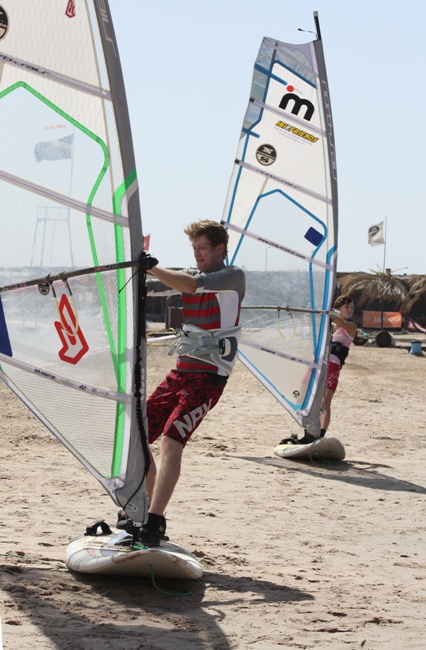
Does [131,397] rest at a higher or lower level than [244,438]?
higher

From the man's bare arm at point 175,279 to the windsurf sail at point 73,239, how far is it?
4.7 inches

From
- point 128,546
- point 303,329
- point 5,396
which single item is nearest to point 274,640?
point 128,546

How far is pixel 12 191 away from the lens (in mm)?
4031

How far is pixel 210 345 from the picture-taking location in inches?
162

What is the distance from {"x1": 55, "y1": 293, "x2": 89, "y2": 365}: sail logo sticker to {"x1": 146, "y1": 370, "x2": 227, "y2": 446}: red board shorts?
0.41 meters

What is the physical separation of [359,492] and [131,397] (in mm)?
2530

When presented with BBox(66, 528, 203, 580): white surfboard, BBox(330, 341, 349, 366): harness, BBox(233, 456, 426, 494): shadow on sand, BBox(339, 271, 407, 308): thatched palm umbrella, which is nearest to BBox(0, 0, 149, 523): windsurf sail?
BBox(66, 528, 203, 580): white surfboard

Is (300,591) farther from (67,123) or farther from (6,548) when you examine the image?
(67,123)

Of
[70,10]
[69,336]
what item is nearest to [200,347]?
[69,336]

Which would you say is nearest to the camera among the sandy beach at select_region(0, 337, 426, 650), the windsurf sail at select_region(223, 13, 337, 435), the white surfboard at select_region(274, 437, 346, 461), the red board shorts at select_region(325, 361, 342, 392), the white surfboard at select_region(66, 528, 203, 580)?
the sandy beach at select_region(0, 337, 426, 650)

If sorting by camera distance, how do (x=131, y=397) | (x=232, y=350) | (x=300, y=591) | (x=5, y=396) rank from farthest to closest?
(x=5, y=396), (x=232, y=350), (x=131, y=397), (x=300, y=591)

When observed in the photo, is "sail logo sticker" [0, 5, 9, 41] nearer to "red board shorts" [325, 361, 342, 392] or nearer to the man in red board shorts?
the man in red board shorts

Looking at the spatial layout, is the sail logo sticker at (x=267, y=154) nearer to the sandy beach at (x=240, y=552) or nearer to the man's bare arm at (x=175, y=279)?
the sandy beach at (x=240, y=552)

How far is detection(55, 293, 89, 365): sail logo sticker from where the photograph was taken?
402 centimetres
